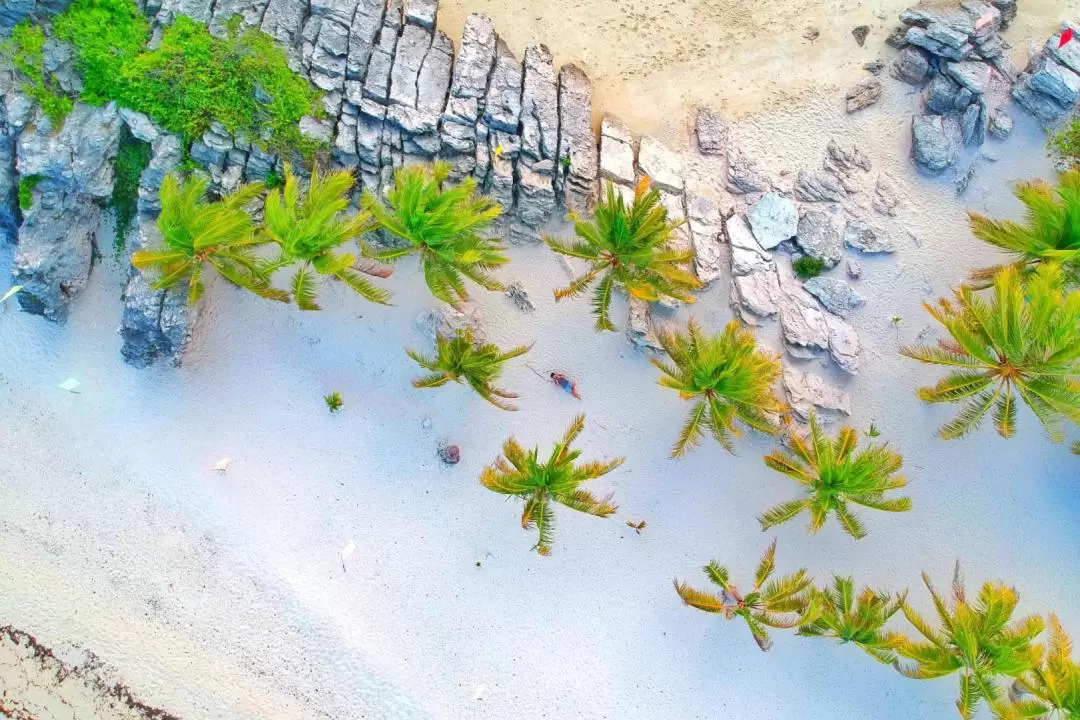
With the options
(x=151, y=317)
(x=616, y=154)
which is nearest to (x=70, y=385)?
(x=151, y=317)

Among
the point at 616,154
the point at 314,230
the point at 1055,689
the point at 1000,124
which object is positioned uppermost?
the point at 1000,124

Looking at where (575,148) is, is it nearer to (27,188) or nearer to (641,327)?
(641,327)

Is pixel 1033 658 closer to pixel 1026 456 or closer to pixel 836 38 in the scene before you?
pixel 1026 456

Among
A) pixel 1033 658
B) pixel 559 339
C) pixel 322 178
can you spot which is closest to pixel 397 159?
pixel 322 178

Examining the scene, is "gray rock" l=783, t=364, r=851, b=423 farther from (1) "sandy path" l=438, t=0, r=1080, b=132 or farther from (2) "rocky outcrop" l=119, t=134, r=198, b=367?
(2) "rocky outcrop" l=119, t=134, r=198, b=367

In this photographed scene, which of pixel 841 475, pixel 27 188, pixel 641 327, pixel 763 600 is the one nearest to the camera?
pixel 841 475

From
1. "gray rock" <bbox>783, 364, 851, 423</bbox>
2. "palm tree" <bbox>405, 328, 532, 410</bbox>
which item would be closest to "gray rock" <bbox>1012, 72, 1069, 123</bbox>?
"gray rock" <bbox>783, 364, 851, 423</bbox>
